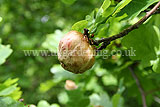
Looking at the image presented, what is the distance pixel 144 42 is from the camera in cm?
108

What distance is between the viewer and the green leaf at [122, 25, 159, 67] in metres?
1.04

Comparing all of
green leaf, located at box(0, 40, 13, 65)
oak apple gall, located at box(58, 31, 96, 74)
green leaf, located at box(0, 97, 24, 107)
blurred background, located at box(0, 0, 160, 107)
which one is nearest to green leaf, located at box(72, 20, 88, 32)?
oak apple gall, located at box(58, 31, 96, 74)

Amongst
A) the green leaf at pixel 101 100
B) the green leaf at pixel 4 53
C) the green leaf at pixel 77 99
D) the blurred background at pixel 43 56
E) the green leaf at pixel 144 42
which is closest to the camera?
the green leaf at pixel 144 42

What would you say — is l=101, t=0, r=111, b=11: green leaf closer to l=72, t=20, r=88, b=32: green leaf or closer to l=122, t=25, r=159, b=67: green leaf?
l=72, t=20, r=88, b=32: green leaf

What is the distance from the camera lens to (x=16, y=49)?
10.5ft

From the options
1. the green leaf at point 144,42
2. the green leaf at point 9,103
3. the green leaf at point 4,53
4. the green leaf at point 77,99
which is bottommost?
the green leaf at point 9,103

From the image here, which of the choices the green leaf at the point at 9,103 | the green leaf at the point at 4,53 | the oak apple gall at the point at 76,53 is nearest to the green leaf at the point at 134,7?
the oak apple gall at the point at 76,53

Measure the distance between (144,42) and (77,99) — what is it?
0.52 meters

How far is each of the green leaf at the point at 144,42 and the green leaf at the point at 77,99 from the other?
0.41 m

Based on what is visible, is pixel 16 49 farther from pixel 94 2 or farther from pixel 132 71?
pixel 132 71

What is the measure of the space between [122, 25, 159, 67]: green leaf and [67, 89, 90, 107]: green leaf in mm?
415

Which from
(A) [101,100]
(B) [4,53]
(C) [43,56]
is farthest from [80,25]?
(C) [43,56]

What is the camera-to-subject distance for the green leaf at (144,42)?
41.1 inches

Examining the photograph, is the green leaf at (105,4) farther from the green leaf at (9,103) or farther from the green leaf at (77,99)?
the green leaf at (77,99)
